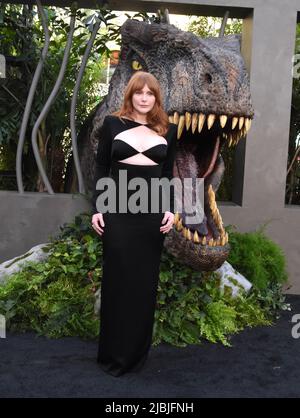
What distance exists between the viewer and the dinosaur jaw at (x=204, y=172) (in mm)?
3295

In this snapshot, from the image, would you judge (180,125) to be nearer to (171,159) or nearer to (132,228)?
(171,159)

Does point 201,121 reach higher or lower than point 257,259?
higher

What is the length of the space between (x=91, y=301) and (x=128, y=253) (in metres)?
1.01

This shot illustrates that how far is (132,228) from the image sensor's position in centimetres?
289

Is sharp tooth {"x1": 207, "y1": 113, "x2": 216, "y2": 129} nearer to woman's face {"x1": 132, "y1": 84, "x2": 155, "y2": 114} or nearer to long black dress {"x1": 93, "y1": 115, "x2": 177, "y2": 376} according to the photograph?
long black dress {"x1": 93, "y1": 115, "x2": 177, "y2": 376}

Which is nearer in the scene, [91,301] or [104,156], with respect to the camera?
[104,156]

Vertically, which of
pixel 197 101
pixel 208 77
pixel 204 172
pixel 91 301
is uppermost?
pixel 208 77

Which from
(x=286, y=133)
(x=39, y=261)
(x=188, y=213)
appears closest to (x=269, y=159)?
(x=286, y=133)

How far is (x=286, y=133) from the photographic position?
4949 millimetres

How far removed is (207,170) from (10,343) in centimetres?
176

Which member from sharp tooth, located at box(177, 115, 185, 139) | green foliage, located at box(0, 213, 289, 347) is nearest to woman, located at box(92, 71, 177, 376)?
sharp tooth, located at box(177, 115, 185, 139)

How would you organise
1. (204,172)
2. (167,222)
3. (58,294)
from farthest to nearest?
(58,294) → (204,172) → (167,222)

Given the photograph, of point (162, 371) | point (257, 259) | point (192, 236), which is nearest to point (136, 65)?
point (192, 236)
